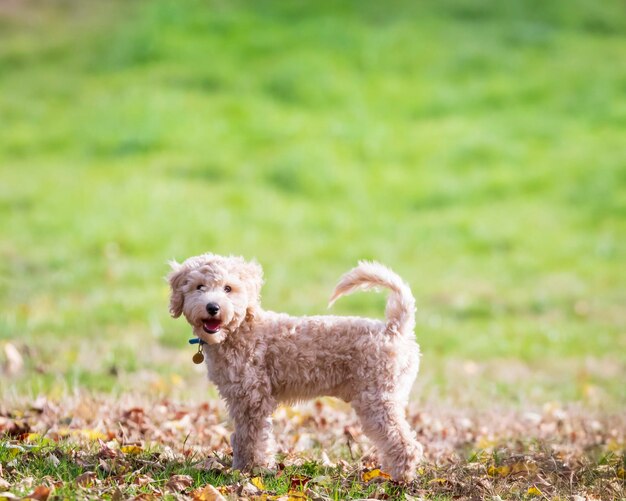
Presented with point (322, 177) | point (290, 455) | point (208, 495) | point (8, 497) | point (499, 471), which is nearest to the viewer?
point (8, 497)

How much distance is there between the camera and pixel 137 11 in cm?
2353

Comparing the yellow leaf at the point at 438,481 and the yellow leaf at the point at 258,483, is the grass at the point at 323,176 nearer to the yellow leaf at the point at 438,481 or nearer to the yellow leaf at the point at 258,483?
the yellow leaf at the point at 258,483

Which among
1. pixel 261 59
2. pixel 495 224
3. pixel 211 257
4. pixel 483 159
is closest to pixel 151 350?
pixel 211 257

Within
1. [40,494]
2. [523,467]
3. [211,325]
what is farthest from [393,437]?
[40,494]

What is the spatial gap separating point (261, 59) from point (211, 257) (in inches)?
641

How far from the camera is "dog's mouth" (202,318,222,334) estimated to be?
183 inches

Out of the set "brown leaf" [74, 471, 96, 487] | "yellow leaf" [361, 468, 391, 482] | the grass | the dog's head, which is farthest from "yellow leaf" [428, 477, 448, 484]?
the grass

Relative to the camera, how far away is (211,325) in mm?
4672

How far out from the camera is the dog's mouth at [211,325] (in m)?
4.64

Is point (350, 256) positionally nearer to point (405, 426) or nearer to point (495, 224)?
point (495, 224)

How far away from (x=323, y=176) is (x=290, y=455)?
11.0 metres

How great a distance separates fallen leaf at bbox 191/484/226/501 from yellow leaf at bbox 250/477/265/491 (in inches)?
11.4

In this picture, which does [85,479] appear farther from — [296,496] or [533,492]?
[533,492]

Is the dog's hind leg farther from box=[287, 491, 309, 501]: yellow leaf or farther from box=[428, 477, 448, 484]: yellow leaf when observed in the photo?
box=[287, 491, 309, 501]: yellow leaf
